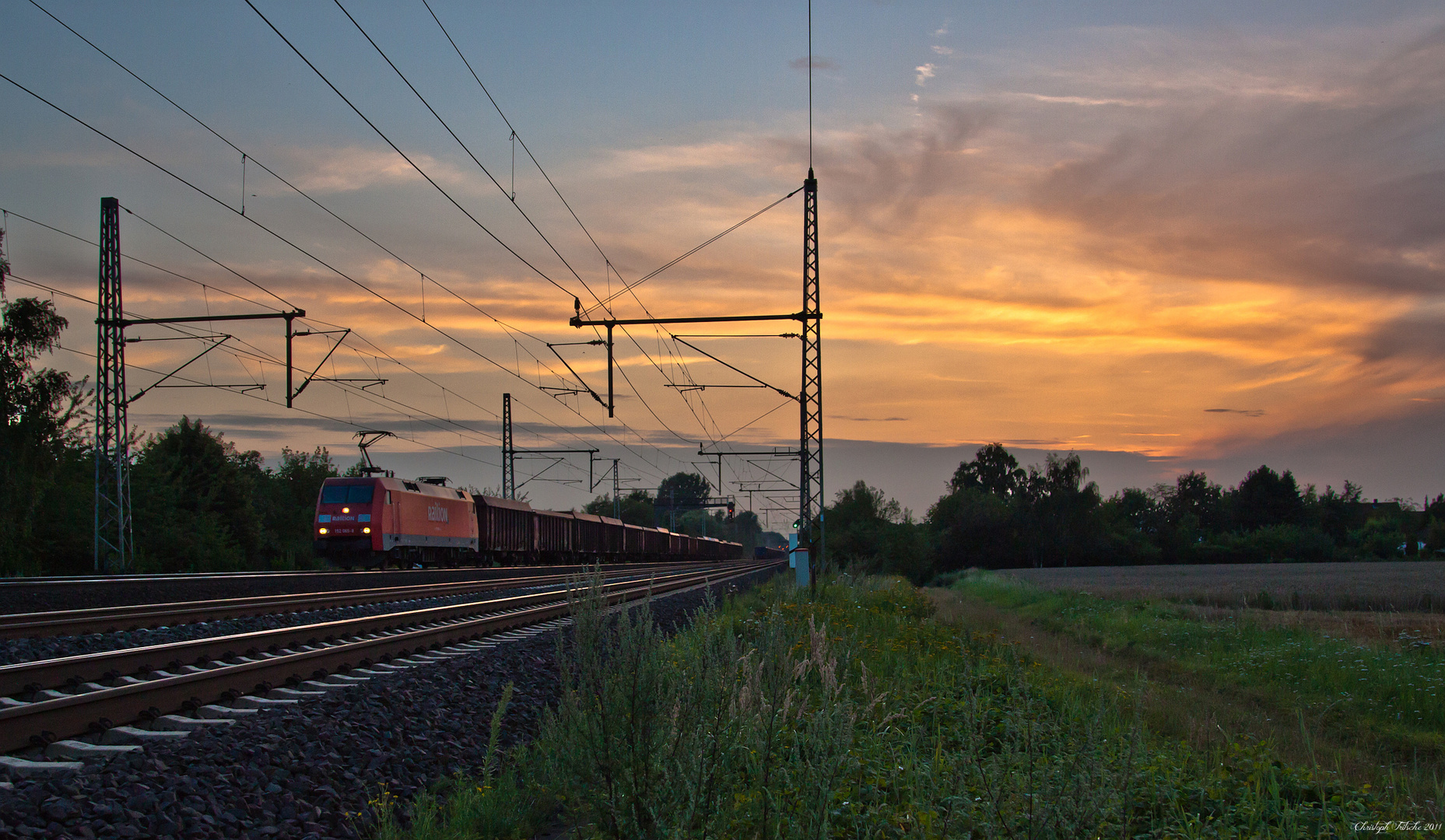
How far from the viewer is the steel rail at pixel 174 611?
11453mm

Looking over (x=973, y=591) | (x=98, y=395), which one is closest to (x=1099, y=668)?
(x=98, y=395)

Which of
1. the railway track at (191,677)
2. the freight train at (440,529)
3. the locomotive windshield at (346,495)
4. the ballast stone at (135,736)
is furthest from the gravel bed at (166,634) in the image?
the locomotive windshield at (346,495)

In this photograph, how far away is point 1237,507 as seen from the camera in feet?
405

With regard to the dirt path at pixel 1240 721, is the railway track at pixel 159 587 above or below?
above

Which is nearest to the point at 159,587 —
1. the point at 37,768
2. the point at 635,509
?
the point at 37,768

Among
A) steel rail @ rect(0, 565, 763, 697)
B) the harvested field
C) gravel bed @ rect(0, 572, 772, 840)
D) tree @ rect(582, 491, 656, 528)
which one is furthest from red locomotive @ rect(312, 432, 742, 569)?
tree @ rect(582, 491, 656, 528)

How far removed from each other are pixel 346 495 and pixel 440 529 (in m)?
5.28

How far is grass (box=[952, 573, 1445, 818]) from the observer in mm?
9781

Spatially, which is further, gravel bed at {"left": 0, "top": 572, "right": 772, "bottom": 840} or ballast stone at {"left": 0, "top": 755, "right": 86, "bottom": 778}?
ballast stone at {"left": 0, "top": 755, "right": 86, "bottom": 778}

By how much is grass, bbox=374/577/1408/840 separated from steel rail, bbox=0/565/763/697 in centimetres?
433

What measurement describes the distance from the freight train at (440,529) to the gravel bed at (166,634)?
13930 millimetres

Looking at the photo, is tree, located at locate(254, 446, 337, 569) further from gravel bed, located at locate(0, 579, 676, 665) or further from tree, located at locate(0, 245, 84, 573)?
gravel bed, located at locate(0, 579, 676, 665)

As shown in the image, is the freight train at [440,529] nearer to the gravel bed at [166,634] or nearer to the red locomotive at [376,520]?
the red locomotive at [376,520]

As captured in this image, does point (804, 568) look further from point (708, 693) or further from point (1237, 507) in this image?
point (1237, 507)
